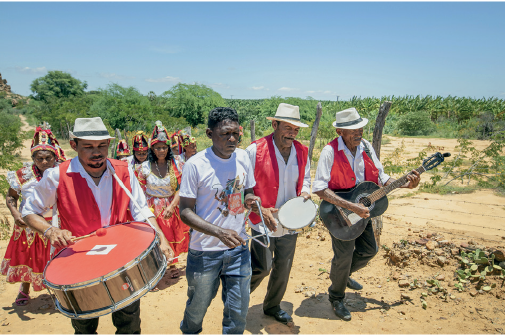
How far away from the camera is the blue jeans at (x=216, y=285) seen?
253 cm

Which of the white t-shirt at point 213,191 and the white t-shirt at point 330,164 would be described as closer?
the white t-shirt at point 213,191

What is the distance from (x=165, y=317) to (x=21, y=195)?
8.30ft

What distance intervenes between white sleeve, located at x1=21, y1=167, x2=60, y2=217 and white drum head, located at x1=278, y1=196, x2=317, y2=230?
196cm

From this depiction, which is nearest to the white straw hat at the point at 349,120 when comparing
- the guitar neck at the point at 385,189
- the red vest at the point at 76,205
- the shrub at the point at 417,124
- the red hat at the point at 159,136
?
the guitar neck at the point at 385,189

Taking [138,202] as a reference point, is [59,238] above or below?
below

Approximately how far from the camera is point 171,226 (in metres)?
4.88

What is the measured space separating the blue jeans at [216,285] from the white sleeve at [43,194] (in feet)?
3.88

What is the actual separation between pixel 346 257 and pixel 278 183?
1.23 metres

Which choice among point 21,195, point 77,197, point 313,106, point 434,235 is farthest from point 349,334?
point 313,106

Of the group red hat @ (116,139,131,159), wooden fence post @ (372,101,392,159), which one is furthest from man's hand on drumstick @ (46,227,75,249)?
wooden fence post @ (372,101,392,159)

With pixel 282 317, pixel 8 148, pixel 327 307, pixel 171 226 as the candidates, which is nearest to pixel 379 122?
pixel 327 307

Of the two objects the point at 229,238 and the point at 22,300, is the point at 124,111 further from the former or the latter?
the point at 229,238

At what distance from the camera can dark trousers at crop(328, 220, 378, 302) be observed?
366 centimetres

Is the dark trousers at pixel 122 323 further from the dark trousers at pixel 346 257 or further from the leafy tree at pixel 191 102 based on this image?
the leafy tree at pixel 191 102
